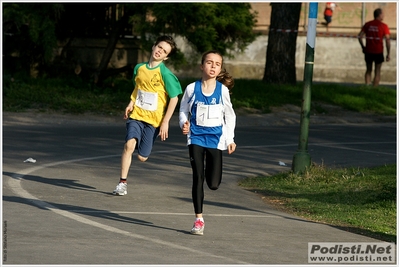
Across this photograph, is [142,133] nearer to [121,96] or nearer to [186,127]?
[186,127]

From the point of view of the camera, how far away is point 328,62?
3362 cm

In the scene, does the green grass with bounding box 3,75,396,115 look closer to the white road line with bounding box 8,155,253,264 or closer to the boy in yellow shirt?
the white road line with bounding box 8,155,253,264

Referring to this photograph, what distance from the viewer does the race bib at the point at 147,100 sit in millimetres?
10367

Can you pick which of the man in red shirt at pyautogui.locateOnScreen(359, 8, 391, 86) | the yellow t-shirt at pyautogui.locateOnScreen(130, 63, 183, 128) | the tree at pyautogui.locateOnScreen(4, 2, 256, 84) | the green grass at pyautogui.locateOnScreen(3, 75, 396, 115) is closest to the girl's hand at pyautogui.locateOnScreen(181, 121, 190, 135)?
the yellow t-shirt at pyautogui.locateOnScreen(130, 63, 183, 128)

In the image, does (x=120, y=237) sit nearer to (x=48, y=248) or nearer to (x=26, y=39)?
(x=48, y=248)

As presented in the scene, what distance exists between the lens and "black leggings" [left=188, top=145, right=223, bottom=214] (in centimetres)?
862

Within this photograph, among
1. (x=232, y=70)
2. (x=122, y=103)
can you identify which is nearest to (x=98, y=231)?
(x=122, y=103)

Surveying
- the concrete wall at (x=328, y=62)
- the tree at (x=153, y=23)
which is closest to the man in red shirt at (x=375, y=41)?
the tree at (x=153, y=23)

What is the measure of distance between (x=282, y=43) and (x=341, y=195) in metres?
14.2

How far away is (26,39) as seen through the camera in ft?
82.5

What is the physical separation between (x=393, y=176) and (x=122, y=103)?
10782 mm

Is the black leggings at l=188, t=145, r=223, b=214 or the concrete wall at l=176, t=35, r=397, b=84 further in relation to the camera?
the concrete wall at l=176, t=35, r=397, b=84

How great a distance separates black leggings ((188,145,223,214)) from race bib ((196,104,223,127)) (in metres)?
0.23

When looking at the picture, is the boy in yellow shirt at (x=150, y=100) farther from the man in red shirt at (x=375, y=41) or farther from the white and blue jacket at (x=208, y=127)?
the man in red shirt at (x=375, y=41)
